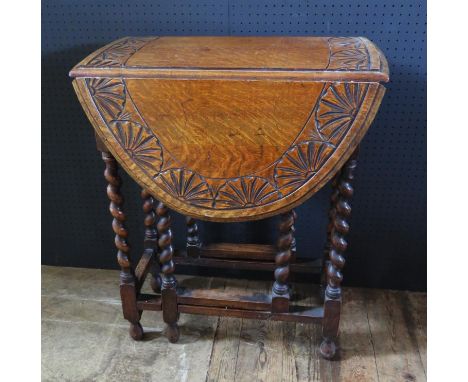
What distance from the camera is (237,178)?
1.47 m

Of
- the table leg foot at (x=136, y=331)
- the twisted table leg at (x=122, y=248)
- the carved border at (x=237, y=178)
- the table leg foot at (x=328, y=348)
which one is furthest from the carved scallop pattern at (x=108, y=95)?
the table leg foot at (x=328, y=348)

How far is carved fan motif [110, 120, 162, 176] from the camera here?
1.47 metres

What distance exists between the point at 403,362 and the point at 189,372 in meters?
0.81

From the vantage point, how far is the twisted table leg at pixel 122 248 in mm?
1639

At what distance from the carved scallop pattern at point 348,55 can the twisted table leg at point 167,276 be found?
2.53ft

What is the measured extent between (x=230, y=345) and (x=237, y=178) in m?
0.76

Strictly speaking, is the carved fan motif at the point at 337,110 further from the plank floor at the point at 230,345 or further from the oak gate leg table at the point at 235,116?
the plank floor at the point at 230,345

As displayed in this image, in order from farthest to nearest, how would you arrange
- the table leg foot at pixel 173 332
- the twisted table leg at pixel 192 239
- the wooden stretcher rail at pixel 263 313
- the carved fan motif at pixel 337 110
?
the twisted table leg at pixel 192 239, the table leg foot at pixel 173 332, the wooden stretcher rail at pixel 263 313, the carved fan motif at pixel 337 110

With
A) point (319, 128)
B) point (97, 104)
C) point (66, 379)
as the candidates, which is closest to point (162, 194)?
point (97, 104)

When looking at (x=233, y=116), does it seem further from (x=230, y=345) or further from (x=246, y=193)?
(x=230, y=345)

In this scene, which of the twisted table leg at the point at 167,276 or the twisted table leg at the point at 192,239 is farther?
the twisted table leg at the point at 192,239

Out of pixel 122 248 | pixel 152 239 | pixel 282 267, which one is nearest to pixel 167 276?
pixel 122 248

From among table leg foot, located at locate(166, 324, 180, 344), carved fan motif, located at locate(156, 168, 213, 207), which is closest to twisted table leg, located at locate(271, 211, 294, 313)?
carved fan motif, located at locate(156, 168, 213, 207)

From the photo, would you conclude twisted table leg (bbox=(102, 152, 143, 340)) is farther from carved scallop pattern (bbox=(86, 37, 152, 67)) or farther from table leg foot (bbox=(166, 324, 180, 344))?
carved scallop pattern (bbox=(86, 37, 152, 67))
